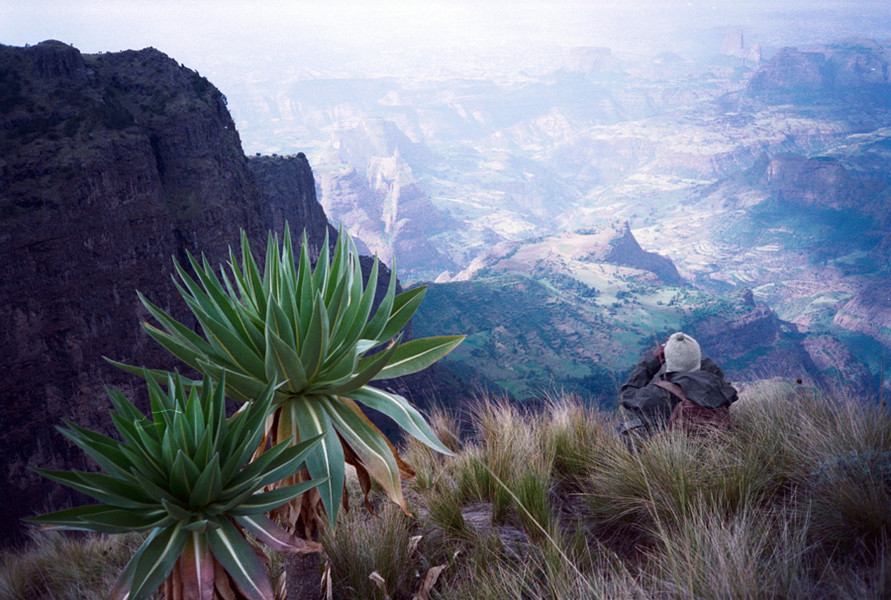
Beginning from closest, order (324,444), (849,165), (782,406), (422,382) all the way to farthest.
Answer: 1. (324,444)
2. (782,406)
3. (422,382)
4. (849,165)

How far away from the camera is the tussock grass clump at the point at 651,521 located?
1.91 m

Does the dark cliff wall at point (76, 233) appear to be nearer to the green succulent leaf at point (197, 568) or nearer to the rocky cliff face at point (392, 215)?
the green succulent leaf at point (197, 568)

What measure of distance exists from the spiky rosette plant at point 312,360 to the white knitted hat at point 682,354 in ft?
7.37

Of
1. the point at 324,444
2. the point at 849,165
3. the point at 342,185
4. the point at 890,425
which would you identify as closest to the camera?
the point at 324,444

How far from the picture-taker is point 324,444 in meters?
1.81

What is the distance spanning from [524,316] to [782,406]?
3106 inches

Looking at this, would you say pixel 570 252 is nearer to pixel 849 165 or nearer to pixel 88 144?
pixel 849 165

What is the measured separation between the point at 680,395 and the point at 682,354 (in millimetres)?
289

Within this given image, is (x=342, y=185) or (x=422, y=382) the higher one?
(x=342, y=185)

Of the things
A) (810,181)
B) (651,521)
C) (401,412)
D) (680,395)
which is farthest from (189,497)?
(810,181)

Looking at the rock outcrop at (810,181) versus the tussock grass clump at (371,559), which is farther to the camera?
the rock outcrop at (810,181)

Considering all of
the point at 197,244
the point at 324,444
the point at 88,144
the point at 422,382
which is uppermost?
the point at 88,144

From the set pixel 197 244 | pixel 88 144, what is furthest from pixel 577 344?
pixel 88 144

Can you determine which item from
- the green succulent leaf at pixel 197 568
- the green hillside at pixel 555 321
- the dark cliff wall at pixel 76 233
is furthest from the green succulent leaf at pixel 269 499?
the green hillside at pixel 555 321
